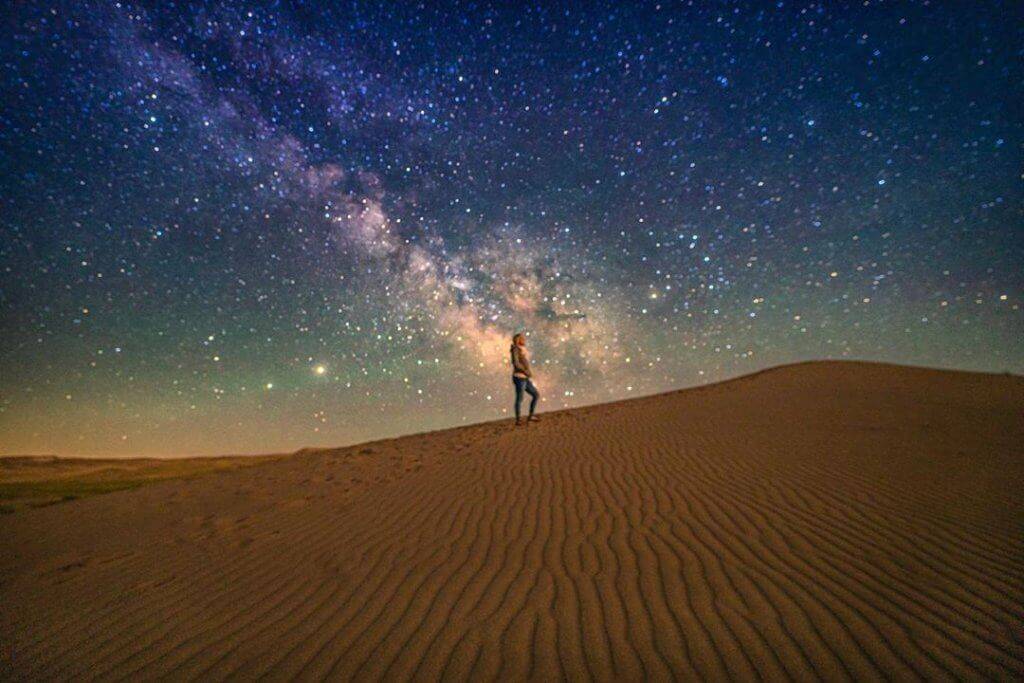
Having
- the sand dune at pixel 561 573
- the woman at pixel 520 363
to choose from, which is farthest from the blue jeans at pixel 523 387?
the sand dune at pixel 561 573

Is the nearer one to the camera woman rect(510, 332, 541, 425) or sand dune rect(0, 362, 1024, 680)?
sand dune rect(0, 362, 1024, 680)

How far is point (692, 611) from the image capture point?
2.77 m

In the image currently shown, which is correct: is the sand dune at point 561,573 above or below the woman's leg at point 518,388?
below

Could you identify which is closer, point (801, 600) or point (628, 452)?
point (801, 600)

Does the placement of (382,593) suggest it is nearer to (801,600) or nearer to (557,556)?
(557,556)

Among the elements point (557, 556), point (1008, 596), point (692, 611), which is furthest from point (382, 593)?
point (1008, 596)

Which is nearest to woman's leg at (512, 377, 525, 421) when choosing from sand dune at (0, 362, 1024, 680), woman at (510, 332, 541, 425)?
woman at (510, 332, 541, 425)

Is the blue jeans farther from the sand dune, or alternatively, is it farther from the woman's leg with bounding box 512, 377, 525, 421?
the sand dune

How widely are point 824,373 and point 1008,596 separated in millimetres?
16763

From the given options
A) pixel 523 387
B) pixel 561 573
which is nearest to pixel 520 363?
pixel 523 387

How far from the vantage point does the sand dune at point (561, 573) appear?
96.4 inches

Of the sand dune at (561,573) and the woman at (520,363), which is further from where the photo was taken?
the woman at (520,363)

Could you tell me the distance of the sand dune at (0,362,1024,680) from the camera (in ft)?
8.04

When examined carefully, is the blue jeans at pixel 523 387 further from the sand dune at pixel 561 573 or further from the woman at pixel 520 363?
the sand dune at pixel 561 573
